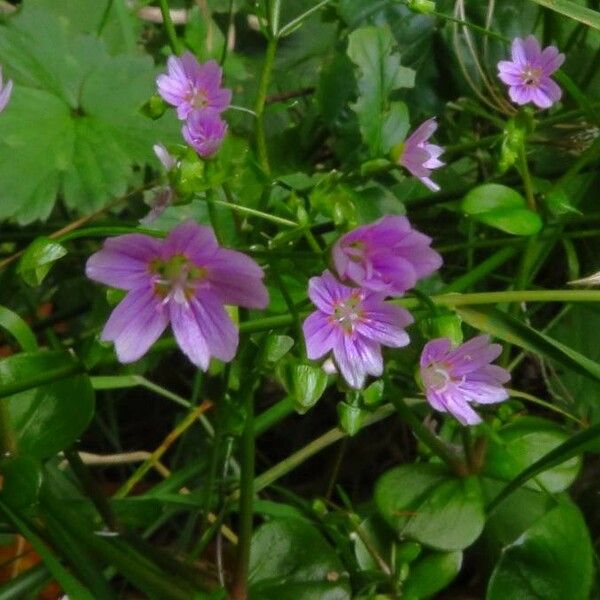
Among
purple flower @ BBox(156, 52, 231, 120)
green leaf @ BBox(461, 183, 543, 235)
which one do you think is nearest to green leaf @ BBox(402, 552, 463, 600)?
green leaf @ BBox(461, 183, 543, 235)

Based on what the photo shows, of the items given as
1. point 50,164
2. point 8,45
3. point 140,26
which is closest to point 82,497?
point 50,164

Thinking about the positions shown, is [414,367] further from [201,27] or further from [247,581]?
[201,27]

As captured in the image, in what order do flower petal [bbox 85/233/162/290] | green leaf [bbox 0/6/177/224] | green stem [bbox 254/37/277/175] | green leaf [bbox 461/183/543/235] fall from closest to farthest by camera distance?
flower petal [bbox 85/233/162/290], green stem [bbox 254/37/277/175], green leaf [bbox 461/183/543/235], green leaf [bbox 0/6/177/224]

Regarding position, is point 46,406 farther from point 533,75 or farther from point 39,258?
point 533,75

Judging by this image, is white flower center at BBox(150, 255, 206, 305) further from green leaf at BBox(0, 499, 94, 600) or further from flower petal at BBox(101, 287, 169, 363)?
green leaf at BBox(0, 499, 94, 600)

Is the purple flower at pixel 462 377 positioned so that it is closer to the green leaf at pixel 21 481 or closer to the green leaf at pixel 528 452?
the green leaf at pixel 528 452

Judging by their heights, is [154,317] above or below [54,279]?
above
